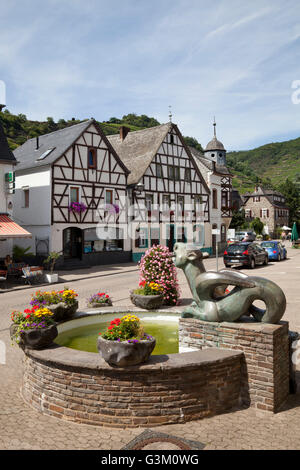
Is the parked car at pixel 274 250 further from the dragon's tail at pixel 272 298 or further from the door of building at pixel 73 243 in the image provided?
the dragon's tail at pixel 272 298

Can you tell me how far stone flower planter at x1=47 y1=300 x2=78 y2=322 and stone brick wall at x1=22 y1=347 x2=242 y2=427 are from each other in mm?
2731

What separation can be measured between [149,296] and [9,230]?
12744 millimetres

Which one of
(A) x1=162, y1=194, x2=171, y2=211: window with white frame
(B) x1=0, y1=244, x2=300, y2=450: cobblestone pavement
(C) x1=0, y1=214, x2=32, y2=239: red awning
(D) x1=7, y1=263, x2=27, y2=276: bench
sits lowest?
(B) x1=0, y1=244, x2=300, y2=450: cobblestone pavement

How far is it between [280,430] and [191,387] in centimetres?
119

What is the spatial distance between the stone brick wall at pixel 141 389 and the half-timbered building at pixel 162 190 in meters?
25.0

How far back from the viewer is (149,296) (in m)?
9.87

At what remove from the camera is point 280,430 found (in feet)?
15.5

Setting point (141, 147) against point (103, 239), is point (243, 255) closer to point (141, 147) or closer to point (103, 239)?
point (103, 239)

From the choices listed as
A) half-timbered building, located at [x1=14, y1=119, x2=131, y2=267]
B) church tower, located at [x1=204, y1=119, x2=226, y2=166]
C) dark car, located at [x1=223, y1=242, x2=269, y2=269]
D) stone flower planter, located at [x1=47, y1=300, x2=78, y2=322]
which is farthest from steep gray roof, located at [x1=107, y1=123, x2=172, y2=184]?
stone flower planter, located at [x1=47, y1=300, x2=78, y2=322]

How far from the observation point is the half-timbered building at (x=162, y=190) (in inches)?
1220

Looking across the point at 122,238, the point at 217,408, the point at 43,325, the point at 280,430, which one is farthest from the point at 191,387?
the point at 122,238

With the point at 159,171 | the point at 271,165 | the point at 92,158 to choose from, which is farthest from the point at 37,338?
the point at 271,165

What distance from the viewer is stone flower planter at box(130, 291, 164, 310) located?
32.2 feet

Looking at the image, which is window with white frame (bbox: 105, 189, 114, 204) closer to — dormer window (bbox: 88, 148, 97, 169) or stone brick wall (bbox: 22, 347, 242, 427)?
dormer window (bbox: 88, 148, 97, 169)
